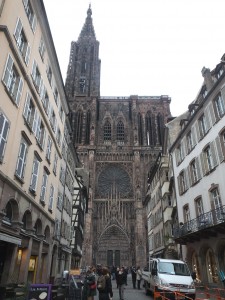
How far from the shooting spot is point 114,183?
49094 mm

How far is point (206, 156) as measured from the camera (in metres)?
18.7

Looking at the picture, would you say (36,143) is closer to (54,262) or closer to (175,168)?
(54,262)

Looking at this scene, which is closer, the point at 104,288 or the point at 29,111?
the point at 104,288

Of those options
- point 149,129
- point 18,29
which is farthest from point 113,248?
point 18,29

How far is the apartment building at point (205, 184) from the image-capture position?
640 inches

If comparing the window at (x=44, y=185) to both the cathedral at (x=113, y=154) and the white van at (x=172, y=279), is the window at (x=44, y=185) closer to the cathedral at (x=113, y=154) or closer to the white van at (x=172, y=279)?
the white van at (x=172, y=279)

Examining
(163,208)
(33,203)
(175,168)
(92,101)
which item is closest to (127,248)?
(163,208)

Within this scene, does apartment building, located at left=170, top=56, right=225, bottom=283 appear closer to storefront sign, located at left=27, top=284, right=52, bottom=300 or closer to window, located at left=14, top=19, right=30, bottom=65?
storefront sign, located at left=27, top=284, right=52, bottom=300

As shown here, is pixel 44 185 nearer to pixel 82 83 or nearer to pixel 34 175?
pixel 34 175

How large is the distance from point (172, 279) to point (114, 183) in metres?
36.6

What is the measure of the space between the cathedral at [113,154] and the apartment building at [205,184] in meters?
23.3

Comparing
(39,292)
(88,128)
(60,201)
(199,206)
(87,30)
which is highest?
(87,30)

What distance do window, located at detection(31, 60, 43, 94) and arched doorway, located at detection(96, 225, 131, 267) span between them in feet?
110

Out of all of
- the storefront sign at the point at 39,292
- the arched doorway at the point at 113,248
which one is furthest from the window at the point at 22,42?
the arched doorway at the point at 113,248
